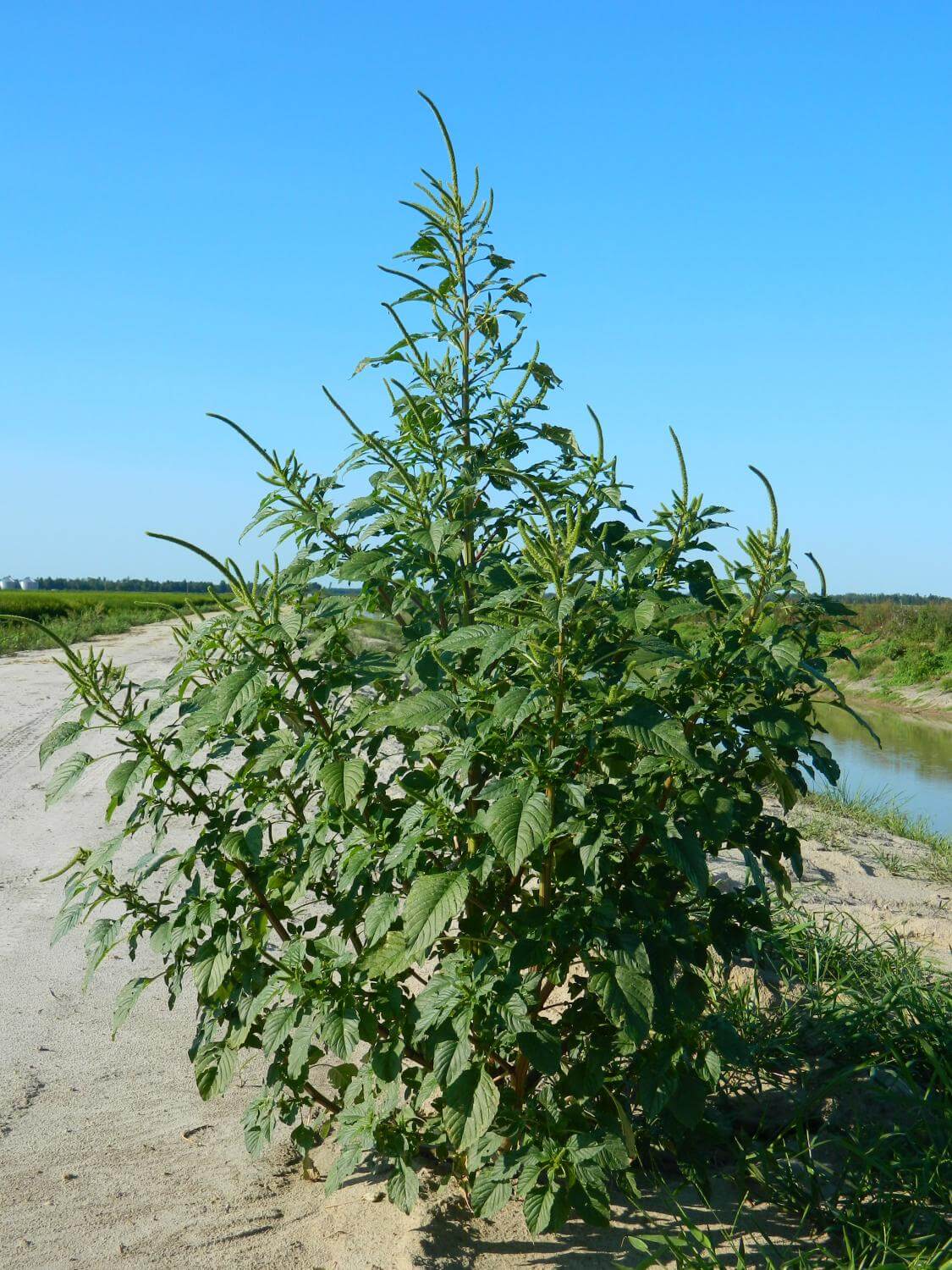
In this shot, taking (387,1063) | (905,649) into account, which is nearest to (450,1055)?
(387,1063)

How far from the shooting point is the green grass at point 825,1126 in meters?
2.18

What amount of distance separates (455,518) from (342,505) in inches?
10.3

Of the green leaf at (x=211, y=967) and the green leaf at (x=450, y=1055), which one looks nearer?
the green leaf at (x=450, y=1055)

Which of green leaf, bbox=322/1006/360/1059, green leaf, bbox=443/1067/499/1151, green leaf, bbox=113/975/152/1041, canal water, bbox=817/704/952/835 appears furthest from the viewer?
canal water, bbox=817/704/952/835

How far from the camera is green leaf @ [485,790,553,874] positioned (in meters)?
1.67

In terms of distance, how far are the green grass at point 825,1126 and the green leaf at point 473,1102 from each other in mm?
428

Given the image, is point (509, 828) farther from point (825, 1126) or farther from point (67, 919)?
point (825, 1126)

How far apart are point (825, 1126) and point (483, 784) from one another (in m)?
1.34

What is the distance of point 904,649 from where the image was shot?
21.2m

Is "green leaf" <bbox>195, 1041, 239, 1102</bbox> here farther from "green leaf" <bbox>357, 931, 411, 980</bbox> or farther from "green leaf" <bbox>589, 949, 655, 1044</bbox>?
"green leaf" <bbox>589, 949, 655, 1044</bbox>

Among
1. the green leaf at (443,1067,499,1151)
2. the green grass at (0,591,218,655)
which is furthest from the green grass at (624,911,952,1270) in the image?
the green grass at (0,591,218,655)

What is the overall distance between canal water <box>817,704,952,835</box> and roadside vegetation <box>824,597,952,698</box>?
1385mm

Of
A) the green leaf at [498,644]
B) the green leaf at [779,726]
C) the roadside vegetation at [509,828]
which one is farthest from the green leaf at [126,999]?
the green leaf at [779,726]

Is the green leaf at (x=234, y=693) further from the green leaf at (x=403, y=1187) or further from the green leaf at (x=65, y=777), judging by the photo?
the green leaf at (x=403, y=1187)
